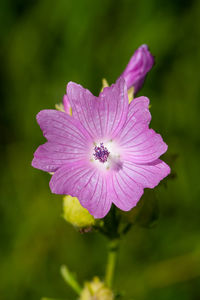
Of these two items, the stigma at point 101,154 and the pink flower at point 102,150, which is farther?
the stigma at point 101,154

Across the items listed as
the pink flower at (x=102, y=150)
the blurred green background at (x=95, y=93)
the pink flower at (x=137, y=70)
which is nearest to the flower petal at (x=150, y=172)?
the pink flower at (x=102, y=150)

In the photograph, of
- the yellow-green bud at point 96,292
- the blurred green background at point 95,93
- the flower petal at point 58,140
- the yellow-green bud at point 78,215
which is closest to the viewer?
the flower petal at point 58,140

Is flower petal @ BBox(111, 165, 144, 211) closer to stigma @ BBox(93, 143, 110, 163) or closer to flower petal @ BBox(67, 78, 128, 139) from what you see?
stigma @ BBox(93, 143, 110, 163)

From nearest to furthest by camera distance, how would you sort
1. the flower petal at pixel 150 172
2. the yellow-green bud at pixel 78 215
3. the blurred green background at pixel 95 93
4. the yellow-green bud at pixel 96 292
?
1. the flower petal at pixel 150 172
2. the yellow-green bud at pixel 78 215
3. the yellow-green bud at pixel 96 292
4. the blurred green background at pixel 95 93

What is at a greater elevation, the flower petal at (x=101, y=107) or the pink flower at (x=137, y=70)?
the pink flower at (x=137, y=70)

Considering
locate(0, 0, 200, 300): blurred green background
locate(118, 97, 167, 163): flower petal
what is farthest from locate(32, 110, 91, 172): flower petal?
locate(0, 0, 200, 300): blurred green background

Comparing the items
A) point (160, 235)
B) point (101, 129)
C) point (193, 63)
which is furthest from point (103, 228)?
point (193, 63)

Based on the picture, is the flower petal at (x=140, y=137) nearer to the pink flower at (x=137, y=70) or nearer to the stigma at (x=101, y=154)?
the stigma at (x=101, y=154)

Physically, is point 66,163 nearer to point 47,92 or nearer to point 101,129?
point 101,129
